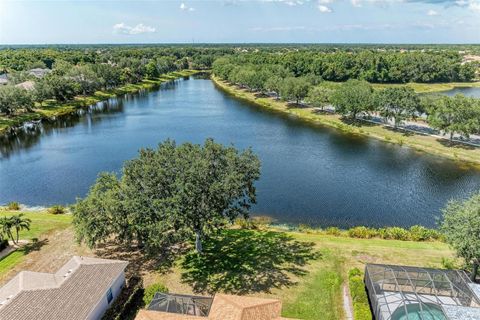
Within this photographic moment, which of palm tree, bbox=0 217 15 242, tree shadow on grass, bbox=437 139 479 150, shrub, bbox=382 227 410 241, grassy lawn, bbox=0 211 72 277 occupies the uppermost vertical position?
tree shadow on grass, bbox=437 139 479 150

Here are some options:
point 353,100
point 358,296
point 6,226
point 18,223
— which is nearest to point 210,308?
point 358,296

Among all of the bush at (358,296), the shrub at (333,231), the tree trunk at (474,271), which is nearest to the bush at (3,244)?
the bush at (358,296)

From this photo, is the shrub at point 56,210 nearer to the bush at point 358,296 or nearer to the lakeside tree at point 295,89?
the bush at point 358,296

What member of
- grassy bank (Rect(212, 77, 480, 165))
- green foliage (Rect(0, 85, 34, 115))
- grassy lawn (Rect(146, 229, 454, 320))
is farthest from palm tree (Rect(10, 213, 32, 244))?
grassy bank (Rect(212, 77, 480, 165))

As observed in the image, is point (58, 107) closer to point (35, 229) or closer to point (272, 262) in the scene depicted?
point (35, 229)

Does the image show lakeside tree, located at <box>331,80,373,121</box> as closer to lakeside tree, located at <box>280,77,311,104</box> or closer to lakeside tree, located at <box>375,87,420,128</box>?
lakeside tree, located at <box>375,87,420,128</box>

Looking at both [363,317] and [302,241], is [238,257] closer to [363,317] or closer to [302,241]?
[302,241]
